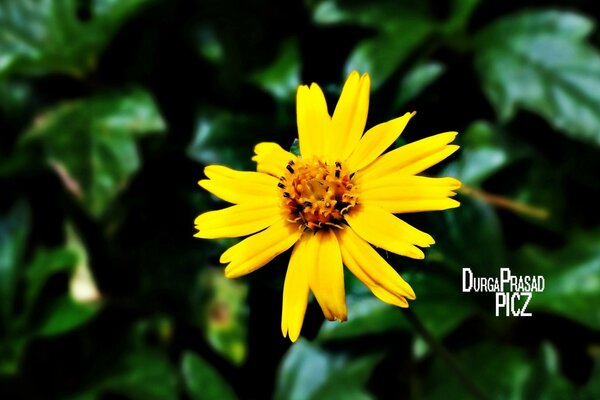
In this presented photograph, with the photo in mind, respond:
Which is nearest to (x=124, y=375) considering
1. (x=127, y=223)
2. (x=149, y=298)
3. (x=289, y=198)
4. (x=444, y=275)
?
(x=149, y=298)

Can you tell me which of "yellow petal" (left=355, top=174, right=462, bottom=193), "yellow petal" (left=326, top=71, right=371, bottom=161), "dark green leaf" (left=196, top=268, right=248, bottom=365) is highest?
"yellow petal" (left=326, top=71, right=371, bottom=161)

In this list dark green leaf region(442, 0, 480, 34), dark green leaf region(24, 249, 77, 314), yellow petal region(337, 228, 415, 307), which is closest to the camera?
yellow petal region(337, 228, 415, 307)

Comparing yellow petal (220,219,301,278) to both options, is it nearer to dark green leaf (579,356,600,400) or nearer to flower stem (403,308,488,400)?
flower stem (403,308,488,400)

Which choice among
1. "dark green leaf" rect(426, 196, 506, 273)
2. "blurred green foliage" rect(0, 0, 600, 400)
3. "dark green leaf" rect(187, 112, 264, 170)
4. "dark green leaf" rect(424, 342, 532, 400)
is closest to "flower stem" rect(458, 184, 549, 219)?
"blurred green foliage" rect(0, 0, 600, 400)

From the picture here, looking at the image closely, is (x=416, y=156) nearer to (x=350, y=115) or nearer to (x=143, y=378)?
(x=350, y=115)

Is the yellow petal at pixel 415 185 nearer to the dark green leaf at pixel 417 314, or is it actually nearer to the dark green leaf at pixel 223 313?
the dark green leaf at pixel 417 314

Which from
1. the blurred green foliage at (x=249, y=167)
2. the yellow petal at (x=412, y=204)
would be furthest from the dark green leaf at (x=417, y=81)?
the yellow petal at (x=412, y=204)

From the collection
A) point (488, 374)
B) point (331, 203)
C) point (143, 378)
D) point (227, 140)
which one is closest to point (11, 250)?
point (143, 378)

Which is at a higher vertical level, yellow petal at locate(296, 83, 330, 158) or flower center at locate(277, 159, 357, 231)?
yellow petal at locate(296, 83, 330, 158)
